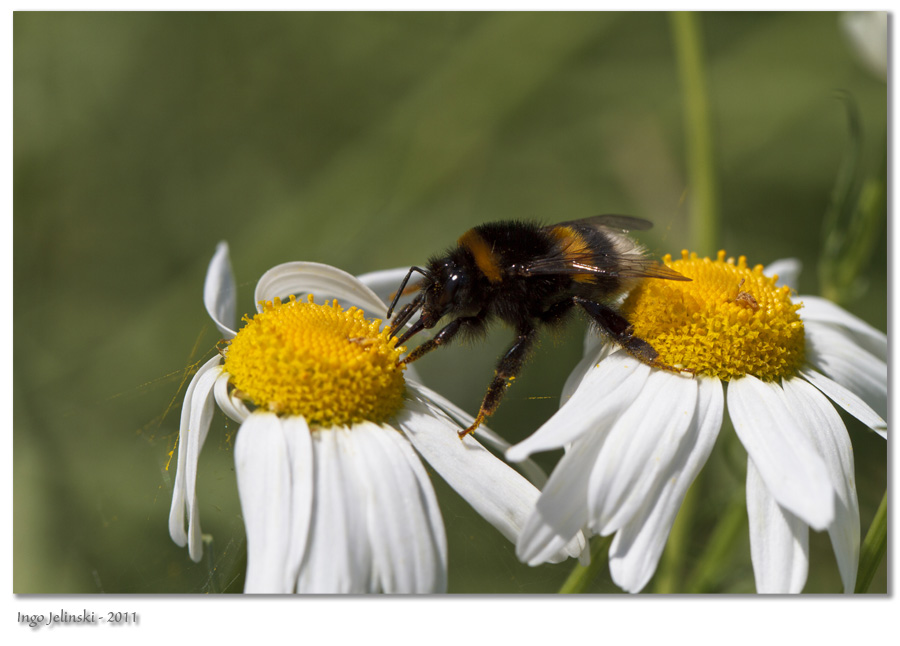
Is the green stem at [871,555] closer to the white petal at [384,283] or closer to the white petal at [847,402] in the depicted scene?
the white petal at [847,402]

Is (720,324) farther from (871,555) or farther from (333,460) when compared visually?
(333,460)

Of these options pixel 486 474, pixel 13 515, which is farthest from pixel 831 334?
pixel 13 515

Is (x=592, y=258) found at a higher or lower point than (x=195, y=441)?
higher

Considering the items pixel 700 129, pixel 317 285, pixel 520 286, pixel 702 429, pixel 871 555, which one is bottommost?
pixel 871 555

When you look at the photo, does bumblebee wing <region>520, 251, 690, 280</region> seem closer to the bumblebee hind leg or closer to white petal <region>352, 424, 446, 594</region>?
the bumblebee hind leg

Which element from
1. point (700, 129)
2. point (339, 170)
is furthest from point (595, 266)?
point (339, 170)

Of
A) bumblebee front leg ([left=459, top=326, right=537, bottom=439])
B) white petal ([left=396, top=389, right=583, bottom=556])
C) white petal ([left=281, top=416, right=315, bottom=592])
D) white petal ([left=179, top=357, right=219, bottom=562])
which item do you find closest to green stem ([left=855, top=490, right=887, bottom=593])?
white petal ([left=396, top=389, right=583, bottom=556])

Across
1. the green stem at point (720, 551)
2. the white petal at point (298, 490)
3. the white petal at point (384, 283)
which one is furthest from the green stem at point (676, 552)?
the white petal at point (298, 490)

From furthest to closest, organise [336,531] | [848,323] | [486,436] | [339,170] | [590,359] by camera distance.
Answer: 1. [339,170]
2. [848,323]
3. [590,359]
4. [486,436]
5. [336,531]
